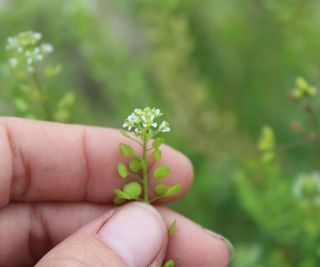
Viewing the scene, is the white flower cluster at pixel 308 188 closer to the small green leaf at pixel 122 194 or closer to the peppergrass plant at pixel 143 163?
the peppergrass plant at pixel 143 163

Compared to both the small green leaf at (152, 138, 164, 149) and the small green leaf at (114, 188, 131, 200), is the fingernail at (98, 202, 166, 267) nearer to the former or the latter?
the small green leaf at (114, 188, 131, 200)

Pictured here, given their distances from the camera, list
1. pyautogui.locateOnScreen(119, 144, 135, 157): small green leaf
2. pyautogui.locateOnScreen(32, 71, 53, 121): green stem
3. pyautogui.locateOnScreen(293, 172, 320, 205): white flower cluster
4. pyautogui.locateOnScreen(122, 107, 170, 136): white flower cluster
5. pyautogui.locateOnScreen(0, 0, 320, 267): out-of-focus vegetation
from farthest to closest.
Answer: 1. pyautogui.locateOnScreen(0, 0, 320, 267): out-of-focus vegetation
2. pyautogui.locateOnScreen(293, 172, 320, 205): white flower cluster
3. pyautogui.locateOnScreen(32, 71, 53, 121): green stem
4. pyautogui.locateOnScreen(119, 144, 135, 157): small green leaf
5. pyautogui.locateOnScreen(122, 107, 170, 136): white flower cluster

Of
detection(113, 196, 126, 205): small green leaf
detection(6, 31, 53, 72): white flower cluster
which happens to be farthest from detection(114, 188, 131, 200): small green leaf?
detection(6, 31, 53, 72): white flower cluster

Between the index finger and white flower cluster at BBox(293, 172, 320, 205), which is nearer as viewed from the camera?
the index finger

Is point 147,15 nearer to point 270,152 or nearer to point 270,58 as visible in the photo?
point 270,58

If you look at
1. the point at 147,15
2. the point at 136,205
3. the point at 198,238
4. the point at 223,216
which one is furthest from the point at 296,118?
the point at 136,205

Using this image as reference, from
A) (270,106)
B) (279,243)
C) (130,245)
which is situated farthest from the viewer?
(270,106)
